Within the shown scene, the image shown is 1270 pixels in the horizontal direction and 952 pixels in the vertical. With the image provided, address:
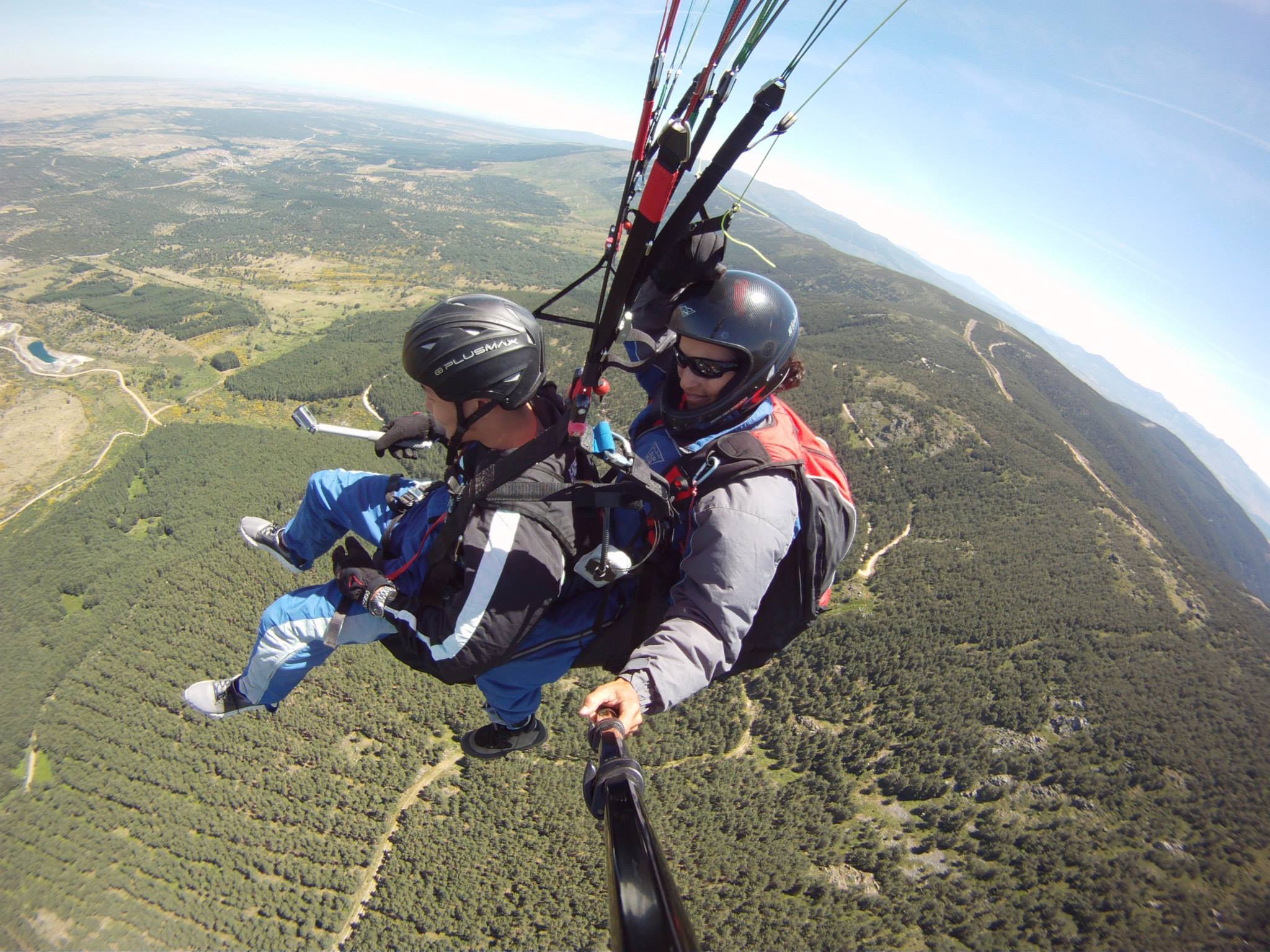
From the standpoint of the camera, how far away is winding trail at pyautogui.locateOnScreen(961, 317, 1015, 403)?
84.5m

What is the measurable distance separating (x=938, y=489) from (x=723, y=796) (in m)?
41.5

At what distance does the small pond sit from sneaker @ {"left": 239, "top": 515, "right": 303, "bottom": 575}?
4064 inches

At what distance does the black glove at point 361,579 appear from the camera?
3.05m

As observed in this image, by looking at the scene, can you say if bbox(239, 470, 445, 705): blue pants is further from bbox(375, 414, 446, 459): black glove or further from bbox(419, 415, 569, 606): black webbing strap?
bbox(419, 415, 569, 606): black webbing strap

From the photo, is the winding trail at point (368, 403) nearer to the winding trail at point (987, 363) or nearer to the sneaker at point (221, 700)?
the sneaker at point (221, 700)

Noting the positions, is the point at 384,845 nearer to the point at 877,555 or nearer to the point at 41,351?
the point at 877,555

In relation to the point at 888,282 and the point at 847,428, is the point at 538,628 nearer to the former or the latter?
the point at 847,428

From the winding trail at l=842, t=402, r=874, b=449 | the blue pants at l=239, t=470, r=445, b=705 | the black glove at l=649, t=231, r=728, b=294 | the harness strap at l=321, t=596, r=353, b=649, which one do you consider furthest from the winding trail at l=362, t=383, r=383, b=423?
the black glove at l=649, t=231, r=728, b=294

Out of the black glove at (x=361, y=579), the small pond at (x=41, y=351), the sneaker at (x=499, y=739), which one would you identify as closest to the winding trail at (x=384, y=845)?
the sneaker at (x=499, y=739)

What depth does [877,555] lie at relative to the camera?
181 ft

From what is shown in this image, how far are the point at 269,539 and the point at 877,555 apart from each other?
5824 centimetres

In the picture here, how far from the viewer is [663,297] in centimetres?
376

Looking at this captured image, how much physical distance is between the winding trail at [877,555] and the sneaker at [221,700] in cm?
5503

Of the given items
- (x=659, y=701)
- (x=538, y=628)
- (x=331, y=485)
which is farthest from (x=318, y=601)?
(x=659, y=701)
